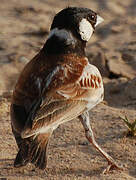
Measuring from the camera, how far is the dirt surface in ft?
14.7

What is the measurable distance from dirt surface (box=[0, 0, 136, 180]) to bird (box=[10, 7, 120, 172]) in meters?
0.38

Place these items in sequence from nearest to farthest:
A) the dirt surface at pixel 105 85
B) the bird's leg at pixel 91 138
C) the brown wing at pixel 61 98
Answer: the brown wing at pixel 61 98 < the bird's leg at pixel 91 138 < the dirt surface at pixel 105 85

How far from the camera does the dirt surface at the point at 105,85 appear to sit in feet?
14.7

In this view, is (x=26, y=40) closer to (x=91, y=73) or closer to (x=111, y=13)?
(x=111, y=13)

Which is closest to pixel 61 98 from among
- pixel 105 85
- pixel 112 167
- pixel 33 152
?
pixel 33 152

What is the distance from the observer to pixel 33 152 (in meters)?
3.88

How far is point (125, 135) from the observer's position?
5223mm

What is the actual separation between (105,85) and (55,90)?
347 centimetres

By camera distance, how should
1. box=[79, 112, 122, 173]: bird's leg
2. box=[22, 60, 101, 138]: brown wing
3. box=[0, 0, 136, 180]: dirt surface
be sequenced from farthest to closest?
box=[0, 0, 136, 180]: dirt surface, box=[79, 112, 122, 173]: bird's leg, box=[22, 60, 101, 138]: brown wing

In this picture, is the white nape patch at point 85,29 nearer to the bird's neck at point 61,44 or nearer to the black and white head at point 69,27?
the black and white head at point 69,27

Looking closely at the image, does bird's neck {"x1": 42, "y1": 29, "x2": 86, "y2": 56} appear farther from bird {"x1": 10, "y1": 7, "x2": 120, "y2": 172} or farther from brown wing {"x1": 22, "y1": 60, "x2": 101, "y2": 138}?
brown wing {"x1": 22, "y1": 60, "x2": 101, "y2": 138}

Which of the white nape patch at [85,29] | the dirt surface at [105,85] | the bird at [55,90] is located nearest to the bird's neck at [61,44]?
the bird at [55,90]

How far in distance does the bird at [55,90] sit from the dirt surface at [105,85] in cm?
38

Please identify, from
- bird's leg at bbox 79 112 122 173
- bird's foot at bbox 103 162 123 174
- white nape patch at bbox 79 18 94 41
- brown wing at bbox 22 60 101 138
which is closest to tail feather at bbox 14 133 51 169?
brown wing at bbox 22 60 101 138
